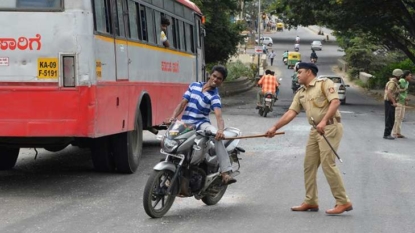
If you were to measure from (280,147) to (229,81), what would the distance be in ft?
100

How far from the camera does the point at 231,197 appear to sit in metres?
10.8

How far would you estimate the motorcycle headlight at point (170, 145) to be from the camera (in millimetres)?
8961

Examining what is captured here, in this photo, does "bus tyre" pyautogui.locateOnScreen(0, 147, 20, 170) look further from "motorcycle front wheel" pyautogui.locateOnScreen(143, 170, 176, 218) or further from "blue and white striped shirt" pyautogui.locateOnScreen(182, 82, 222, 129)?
"motorcycle front wheel" pyautogui.locateOnScreen(143, 170, 176, 218)

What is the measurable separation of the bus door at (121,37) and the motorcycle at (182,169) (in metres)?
2.72

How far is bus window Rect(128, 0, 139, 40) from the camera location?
1284 cm

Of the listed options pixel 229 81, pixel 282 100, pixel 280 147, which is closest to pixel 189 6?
pixel 280 147

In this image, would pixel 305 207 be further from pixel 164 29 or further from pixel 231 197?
pixel 164 29

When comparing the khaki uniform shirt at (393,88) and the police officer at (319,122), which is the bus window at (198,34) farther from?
the police officer at (319,122)

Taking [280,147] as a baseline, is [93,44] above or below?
above

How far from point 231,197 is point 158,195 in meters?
2.04

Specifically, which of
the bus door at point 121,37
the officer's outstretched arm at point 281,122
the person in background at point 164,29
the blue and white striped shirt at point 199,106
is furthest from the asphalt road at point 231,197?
the person in background at point 164,29

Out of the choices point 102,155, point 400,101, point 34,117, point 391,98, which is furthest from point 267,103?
point 34,117

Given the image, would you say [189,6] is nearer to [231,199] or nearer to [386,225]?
[231,199]

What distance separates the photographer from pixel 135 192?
11.0 metres
